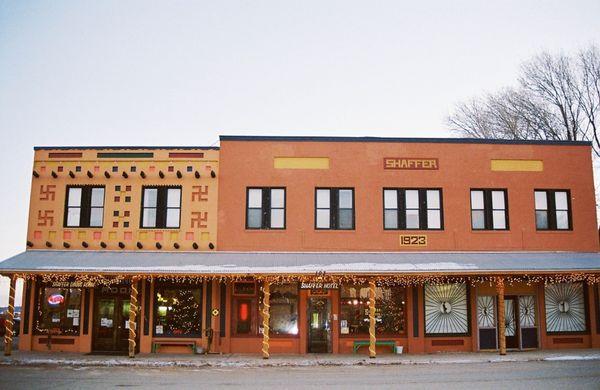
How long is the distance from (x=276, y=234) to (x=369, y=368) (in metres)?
6.64

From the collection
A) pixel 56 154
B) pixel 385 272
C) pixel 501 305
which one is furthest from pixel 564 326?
pixel 56 154

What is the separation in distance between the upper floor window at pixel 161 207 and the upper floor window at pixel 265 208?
109 inches

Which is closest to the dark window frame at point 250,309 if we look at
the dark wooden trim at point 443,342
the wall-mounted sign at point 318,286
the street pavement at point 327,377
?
the wall-mounted sign at point 318,286

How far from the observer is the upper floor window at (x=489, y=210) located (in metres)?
23.4

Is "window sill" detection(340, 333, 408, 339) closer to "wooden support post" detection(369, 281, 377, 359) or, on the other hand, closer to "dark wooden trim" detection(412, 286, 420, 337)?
"dark wooden trim" detection(412, 286, 420, 337)

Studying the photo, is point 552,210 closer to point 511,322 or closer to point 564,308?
point 564,308

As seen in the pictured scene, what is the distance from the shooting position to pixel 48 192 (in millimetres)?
23172

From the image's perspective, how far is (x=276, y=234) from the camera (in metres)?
22.9

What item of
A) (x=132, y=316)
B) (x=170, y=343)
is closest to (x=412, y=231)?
(x=170, y=343)

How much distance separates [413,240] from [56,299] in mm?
13863

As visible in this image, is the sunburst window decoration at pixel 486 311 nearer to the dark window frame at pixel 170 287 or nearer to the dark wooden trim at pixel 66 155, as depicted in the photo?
the dark window frame at pixel 170 287

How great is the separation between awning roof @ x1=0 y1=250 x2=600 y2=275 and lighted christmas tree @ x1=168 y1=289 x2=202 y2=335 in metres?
1.71

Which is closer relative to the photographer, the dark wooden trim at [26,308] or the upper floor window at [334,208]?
the dark wooden trim at [26,308]

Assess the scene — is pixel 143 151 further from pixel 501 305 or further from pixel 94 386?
pixel 501 305
